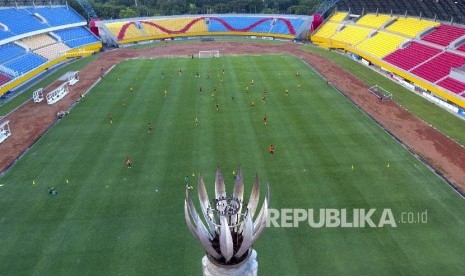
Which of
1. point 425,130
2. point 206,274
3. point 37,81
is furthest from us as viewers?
point 37,81

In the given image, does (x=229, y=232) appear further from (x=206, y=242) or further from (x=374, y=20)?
(x=374, y=20)

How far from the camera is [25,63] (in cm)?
5947

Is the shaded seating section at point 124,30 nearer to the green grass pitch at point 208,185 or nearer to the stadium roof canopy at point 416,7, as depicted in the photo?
the green grass pitch at point 208,185

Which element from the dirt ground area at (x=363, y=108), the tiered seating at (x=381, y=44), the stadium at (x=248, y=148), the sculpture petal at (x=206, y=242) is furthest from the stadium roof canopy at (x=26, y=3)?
the sculpture petal at (x=206, y=242)

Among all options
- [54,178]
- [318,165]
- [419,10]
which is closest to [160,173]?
[54,178]

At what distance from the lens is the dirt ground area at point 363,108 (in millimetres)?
30906

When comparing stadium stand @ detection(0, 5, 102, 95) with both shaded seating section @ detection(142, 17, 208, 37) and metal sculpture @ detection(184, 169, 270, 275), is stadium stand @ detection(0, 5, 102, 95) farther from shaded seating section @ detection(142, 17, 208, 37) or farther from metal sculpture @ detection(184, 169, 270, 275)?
metal sculpture @ detection(184, 169, 270, 275)

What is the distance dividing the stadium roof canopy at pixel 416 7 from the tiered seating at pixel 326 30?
594 centimetres

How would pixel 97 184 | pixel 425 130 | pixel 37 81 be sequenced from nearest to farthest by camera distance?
pixel 97 184 → pixel 425 130 → pixel 37 81

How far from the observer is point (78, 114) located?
4256cm

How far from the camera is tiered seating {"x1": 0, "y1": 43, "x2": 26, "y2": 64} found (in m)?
57.5

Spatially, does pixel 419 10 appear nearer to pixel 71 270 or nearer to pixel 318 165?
pixel 318 165

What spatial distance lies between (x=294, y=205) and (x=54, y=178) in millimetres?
18903

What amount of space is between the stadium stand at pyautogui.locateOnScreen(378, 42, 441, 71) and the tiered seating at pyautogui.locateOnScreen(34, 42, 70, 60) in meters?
58.8
